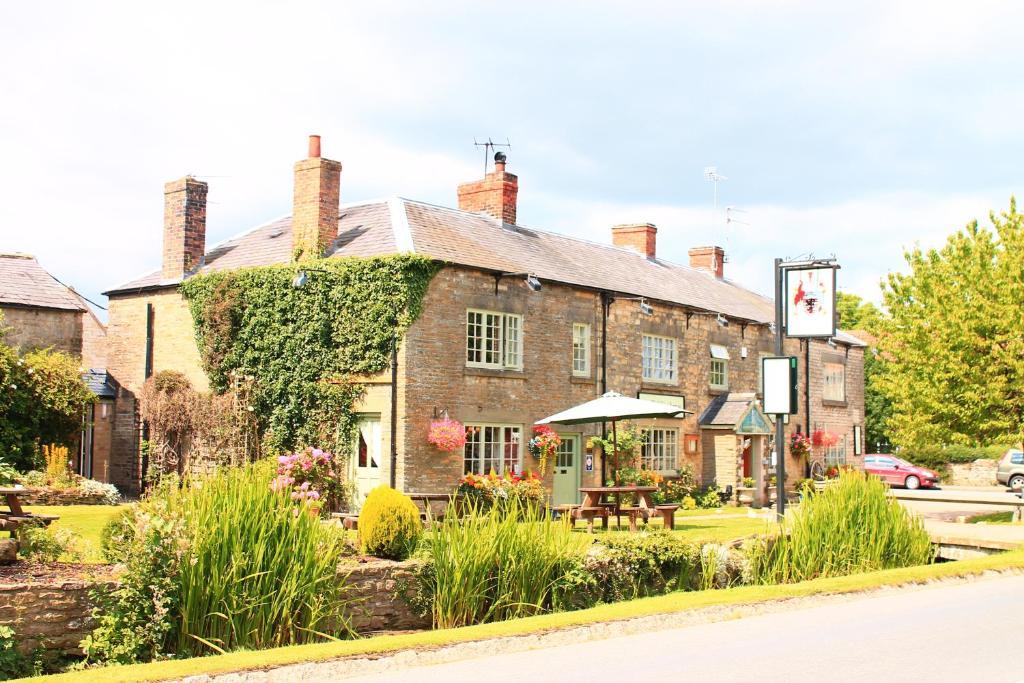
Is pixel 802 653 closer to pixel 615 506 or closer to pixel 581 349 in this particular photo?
pixel 615 506

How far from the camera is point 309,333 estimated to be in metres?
23.3

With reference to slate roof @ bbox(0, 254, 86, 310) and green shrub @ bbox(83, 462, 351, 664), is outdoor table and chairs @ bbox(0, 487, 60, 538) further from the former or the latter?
slate roof @ bbox(0, 254, 86, 310)

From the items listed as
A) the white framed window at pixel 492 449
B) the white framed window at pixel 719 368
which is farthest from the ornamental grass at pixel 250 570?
the white framed window at pixel 719 368

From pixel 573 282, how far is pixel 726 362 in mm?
7916

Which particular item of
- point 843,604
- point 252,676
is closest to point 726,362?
Answer: point 843,604

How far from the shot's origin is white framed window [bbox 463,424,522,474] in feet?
76.7

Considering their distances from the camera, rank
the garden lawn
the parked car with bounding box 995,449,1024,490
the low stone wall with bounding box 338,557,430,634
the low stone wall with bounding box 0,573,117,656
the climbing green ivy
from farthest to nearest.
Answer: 1. the parked car with bounding box 995,449,1024,490
2. the climbing green ivy
3. the garden lawn
4. the low stone wall with bounding box 338,557,430,634
5. the low stone wall with bounding box 0,573,117,656

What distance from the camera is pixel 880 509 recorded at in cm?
1552

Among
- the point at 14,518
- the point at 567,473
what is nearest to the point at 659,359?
the point at 567,473

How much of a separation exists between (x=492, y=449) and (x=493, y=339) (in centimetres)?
239

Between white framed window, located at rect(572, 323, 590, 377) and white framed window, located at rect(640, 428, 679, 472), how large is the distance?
298 cm

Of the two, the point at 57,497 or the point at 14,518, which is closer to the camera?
the point at 14,518

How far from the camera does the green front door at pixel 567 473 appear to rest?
25.6m

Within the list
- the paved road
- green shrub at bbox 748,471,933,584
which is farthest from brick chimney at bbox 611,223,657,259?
the paved road
